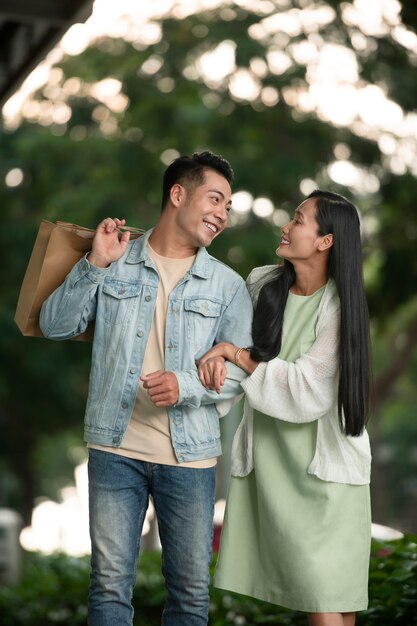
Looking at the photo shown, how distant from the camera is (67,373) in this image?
1554 cm

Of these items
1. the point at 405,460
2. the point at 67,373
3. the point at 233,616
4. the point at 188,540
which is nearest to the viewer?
the point at 188,540

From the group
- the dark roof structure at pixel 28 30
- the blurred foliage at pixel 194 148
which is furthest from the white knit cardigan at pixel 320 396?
the blurred foliage at pixel 194 148

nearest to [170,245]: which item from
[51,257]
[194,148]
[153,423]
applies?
[51,257]

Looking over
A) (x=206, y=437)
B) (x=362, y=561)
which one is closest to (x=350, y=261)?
(x=206, y=437)

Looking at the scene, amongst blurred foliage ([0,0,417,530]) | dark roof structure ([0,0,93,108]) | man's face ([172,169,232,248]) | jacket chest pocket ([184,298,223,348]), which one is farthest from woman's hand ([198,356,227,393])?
blurred foliage ([0,0,417,530])

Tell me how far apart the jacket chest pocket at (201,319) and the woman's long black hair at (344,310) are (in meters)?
0.18

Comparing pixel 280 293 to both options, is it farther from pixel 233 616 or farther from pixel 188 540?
pixel 233 616

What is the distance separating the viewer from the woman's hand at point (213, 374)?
13.1 feet

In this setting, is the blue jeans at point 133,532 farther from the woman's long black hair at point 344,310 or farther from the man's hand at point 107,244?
the man's hand at point 107,244

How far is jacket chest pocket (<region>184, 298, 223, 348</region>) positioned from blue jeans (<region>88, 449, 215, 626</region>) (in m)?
0.48

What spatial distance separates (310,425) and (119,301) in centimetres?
87

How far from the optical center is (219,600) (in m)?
6.62

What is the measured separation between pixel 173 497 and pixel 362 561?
0.80 metres

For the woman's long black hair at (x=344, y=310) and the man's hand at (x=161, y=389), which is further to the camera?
the woman's long black hair at (x=344, y=310)
